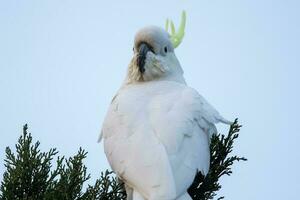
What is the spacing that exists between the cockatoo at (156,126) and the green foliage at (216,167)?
12cm

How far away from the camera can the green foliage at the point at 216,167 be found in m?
3.68

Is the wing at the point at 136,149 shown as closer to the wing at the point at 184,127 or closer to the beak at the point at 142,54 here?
the wing at the point at 184,127

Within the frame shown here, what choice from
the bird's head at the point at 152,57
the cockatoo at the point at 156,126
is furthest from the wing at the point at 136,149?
the bird's head at the point at 152,57

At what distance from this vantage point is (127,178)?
3.35 metres

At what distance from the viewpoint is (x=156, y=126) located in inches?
137

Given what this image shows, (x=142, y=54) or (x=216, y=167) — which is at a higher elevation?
(x=142, y=54)

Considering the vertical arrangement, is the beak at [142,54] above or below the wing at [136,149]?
above

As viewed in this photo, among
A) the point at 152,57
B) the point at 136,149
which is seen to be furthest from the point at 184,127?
the point at 152,57

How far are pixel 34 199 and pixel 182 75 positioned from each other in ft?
4.46

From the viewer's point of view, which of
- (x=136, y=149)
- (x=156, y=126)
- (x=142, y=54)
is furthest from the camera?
(x=142, y=54)

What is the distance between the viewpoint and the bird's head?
13.0 ft

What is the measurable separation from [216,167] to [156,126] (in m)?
0.55

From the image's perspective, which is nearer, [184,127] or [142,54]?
[184,127]

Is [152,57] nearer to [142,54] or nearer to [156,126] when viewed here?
[142,54]
